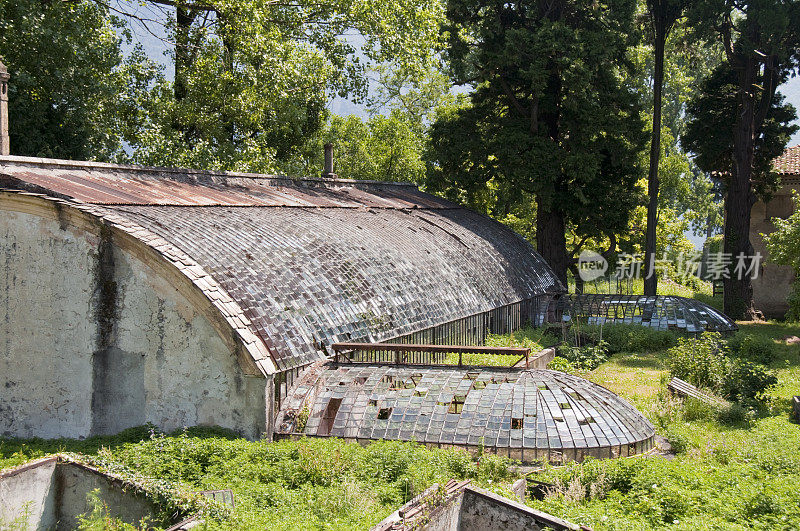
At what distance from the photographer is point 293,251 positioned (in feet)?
52.0

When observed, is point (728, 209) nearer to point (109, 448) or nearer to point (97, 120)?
point (97, 120)

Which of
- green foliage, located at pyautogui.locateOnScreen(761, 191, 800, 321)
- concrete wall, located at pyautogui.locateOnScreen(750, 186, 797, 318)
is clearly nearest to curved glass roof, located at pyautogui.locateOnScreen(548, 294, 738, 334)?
green foliage, located at pyautogui.locateOnScreen(761, 191, 800, 321)

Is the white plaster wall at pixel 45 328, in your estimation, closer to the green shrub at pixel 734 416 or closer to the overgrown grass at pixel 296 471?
the overgrown grass at pixel 296 471

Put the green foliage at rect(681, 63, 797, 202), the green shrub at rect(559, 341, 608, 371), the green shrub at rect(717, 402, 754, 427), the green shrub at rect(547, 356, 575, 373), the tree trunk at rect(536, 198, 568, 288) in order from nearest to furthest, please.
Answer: the green shrub at rect(717, 402, 754, 427) → the green shrub at rect(547, 356, 575, 373) → the green shrub at rect(559, 341, 608, 371) → the green foliage at rect(681, 63, 797, 202) → the tree trunk at rect(536, 198, 568, 288)

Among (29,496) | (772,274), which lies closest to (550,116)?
(772,274)

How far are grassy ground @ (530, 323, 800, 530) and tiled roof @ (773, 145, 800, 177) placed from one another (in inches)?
779

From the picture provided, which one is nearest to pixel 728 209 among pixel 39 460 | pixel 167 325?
pixel 167 325

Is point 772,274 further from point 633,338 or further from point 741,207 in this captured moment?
point 633,338

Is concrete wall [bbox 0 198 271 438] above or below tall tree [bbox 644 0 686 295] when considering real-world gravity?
below

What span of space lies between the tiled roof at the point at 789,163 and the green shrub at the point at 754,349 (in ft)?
39.8

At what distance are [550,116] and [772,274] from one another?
455 inches

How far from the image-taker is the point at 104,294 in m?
12.7

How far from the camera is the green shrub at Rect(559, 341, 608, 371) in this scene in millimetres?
19700

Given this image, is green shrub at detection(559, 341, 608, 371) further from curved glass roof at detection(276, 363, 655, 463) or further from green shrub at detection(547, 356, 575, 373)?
curved glass roof at detection(276, 363, 655, 463)
